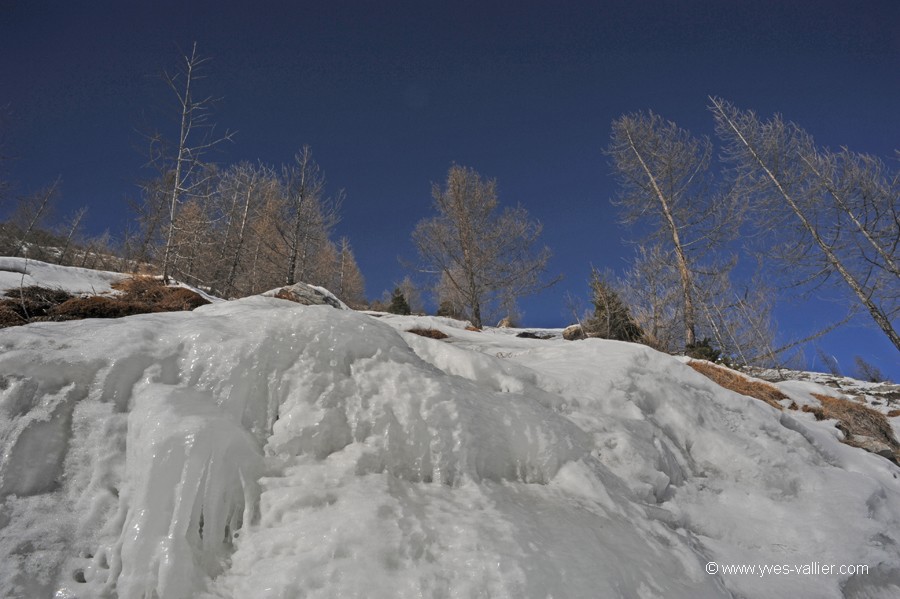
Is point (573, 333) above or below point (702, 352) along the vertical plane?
above

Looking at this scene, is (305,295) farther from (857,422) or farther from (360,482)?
(857,422)

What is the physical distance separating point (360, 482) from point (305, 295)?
23.1 feet

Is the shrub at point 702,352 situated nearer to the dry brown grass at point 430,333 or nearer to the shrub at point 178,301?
the dry brown grass at point 430,333

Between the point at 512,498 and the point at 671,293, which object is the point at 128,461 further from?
the point at 671,293

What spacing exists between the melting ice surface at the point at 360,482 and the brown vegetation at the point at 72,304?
2311 mm

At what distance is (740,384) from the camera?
6230 mm

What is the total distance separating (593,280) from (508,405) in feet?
26.1

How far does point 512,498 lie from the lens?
6.51 ft

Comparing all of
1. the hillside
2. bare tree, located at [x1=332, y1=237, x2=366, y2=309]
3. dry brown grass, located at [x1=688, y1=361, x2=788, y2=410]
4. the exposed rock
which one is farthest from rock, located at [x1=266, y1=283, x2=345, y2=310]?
bare tree, located at [x1=332, y1=237, x2=366, y2=309]

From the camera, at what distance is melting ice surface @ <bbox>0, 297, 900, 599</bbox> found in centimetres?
143

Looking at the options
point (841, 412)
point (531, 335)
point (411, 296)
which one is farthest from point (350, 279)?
point (841, 412)

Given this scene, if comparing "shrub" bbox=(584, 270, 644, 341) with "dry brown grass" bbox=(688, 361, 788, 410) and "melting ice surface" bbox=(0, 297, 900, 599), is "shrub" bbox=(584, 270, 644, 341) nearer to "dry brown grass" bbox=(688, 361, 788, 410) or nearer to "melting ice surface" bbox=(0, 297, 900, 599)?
"dry brown grass" bbox=(688, 361, 788, 410)

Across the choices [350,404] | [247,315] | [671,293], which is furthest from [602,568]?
[671,293]

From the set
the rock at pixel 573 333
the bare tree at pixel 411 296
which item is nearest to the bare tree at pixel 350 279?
the bare tree at pixel 411 296
